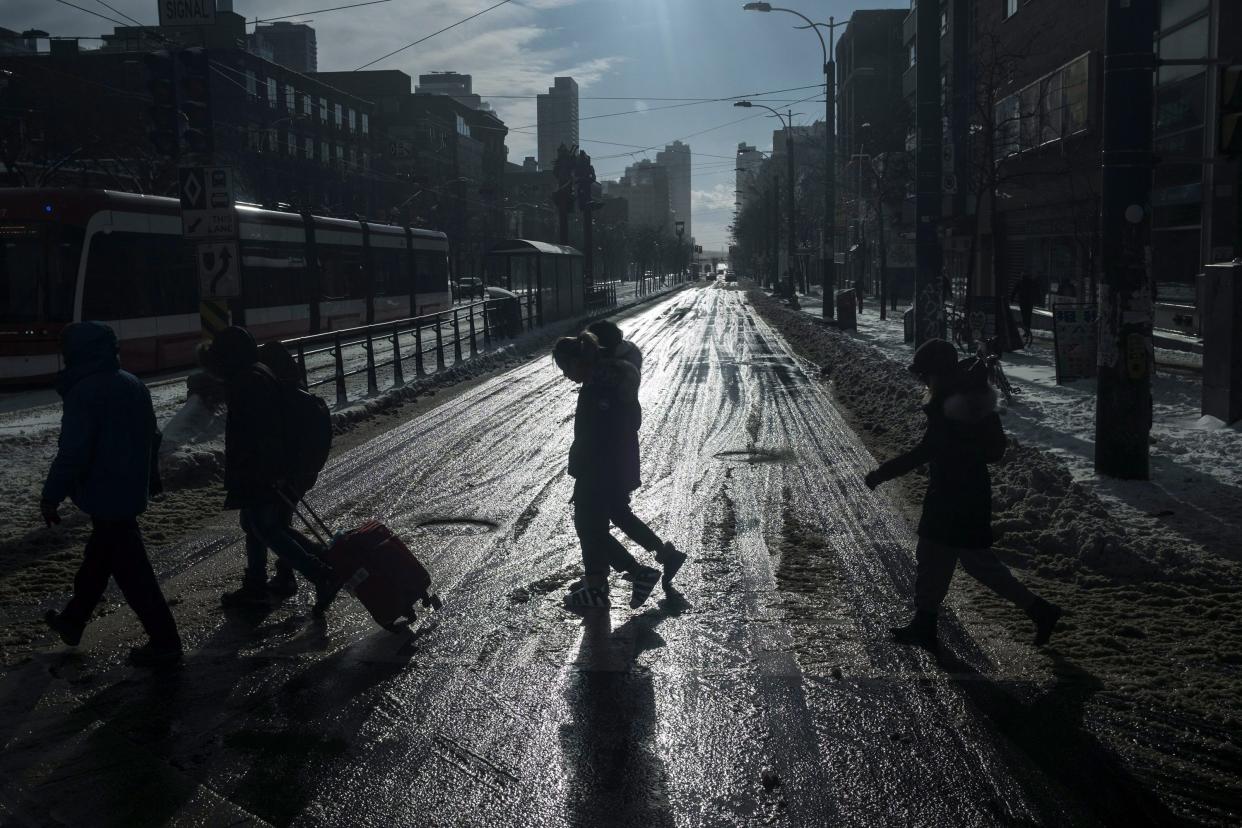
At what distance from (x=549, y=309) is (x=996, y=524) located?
96.5ft

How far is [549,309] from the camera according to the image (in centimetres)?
3656

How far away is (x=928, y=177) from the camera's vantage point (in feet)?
52.2

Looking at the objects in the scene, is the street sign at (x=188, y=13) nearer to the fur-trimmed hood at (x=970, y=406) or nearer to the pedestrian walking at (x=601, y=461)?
the pedestrian walking at (x=601, y=461)

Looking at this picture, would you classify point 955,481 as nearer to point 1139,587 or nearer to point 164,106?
point 1139,587

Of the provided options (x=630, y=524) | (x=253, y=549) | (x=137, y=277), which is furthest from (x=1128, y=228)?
(x=137, y=277)

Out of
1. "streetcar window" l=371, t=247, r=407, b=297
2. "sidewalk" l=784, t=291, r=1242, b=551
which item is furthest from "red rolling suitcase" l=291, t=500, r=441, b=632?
"streetcar window" l=371, t=247, r=407, b=297

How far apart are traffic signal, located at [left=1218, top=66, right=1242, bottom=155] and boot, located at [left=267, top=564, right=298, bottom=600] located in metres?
6.90

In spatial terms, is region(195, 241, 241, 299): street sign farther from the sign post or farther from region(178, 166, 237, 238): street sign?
region(178, 166, 237, 238): street sign

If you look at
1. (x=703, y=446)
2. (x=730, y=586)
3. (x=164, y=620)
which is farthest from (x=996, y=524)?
(x=164, y=620)

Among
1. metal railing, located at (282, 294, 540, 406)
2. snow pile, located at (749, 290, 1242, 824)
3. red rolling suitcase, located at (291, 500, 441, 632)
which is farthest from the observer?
metal railing, located at (282, 294, 540, 406)

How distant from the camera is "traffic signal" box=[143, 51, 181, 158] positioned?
39.9 ft

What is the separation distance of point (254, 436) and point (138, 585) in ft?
3.08

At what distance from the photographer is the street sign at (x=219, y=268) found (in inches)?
489

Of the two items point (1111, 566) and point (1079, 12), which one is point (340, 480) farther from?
point (1079, 12)
